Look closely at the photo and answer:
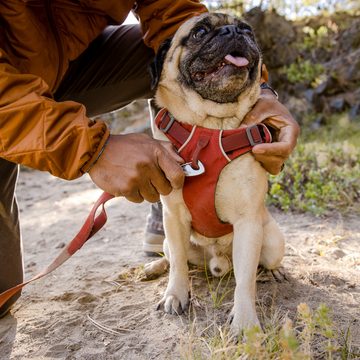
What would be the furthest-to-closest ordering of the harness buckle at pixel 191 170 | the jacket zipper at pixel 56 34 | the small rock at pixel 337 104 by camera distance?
the small rock at pixel 337 104, the jacket zipper at pixel 56 34, the harness buckle at pixel 191 170

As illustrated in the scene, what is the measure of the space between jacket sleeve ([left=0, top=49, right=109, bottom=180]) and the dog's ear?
57 cm

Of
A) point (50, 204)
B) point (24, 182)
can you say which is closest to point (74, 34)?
point (50, 204)

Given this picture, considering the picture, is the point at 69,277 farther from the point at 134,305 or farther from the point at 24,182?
the point at 24,182

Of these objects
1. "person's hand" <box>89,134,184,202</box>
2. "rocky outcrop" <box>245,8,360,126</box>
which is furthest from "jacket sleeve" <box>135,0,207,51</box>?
"rocky outcrop" <box>245,8,360,126</box>

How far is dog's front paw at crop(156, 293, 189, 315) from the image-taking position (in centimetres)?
227

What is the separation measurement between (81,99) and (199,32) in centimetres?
94

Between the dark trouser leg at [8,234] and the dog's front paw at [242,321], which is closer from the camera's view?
the dog's front paw at [242,321]

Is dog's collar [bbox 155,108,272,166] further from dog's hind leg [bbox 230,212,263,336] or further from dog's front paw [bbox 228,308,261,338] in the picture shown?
dog's front paw [bbox 228,308,261,338]

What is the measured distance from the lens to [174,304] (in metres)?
2.29

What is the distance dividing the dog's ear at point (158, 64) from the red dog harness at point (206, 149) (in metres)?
0.25

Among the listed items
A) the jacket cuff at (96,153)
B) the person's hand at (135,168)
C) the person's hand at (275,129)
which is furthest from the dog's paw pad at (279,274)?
the jacket cuff at (96,153)

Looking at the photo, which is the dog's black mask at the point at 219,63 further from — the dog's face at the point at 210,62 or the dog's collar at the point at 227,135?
the dog's collar at the point at 227,135

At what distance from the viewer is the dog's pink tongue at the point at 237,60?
225 cm

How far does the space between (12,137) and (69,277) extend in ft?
4.10
